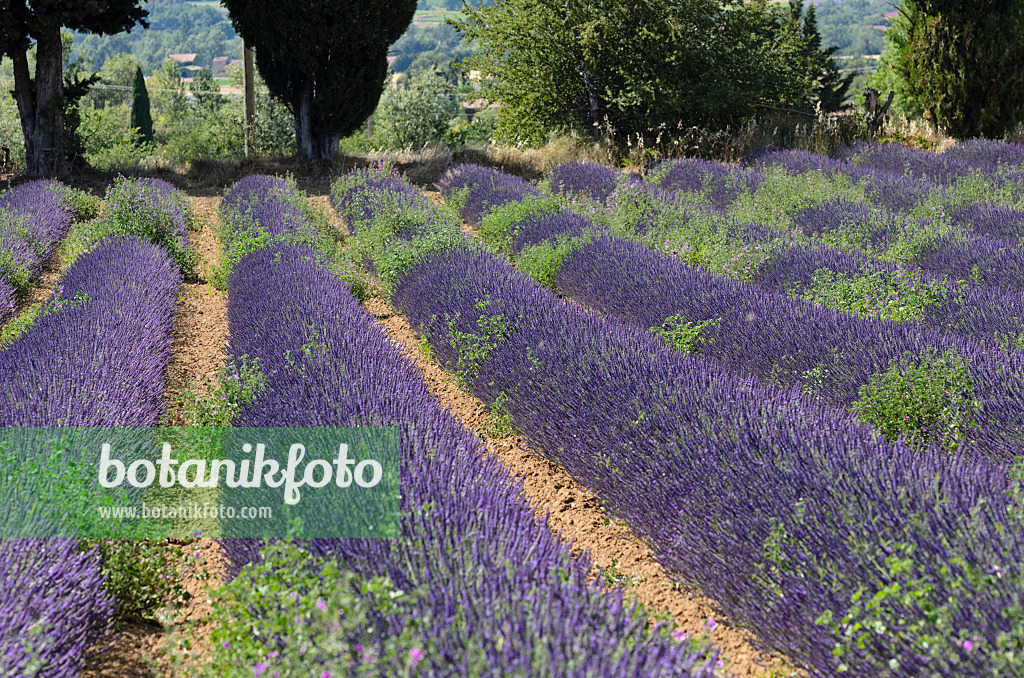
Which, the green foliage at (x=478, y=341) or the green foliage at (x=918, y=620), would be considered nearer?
the green foliage at (x=918, y=620)

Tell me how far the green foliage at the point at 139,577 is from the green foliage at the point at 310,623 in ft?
1.73

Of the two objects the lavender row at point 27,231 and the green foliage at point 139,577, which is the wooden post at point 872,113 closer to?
the lavender row at point 27,231

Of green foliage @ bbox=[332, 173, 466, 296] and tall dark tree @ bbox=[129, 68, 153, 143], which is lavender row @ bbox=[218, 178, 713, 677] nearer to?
green foliage @ bbox=[332, 173, 466, 296]

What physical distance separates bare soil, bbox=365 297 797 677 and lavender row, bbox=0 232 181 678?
1451 mm

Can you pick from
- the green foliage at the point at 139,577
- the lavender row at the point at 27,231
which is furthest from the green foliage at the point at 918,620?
the lavender row at the point at 27,231

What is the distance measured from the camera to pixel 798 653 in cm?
224

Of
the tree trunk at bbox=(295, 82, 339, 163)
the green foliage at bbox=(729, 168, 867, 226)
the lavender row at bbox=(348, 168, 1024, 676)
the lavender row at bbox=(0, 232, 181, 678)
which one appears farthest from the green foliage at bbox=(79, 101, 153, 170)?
the lavender row at bbox=(348, 168, 1024, 676)

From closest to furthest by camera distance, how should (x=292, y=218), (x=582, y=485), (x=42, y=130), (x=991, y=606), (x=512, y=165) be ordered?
(x=991, y=606) → (x=582, y=485) → (x=292, y=218) → (x=42, y=130) → (x=512, y=165)

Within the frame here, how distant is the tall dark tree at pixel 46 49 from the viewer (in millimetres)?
11141

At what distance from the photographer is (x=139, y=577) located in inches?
104

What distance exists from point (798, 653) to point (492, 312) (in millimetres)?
2759

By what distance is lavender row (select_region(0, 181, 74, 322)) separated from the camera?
6355 mm

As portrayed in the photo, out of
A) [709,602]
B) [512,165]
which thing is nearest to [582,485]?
[709,602]

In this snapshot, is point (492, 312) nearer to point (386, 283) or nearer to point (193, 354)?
point (386, 283)
